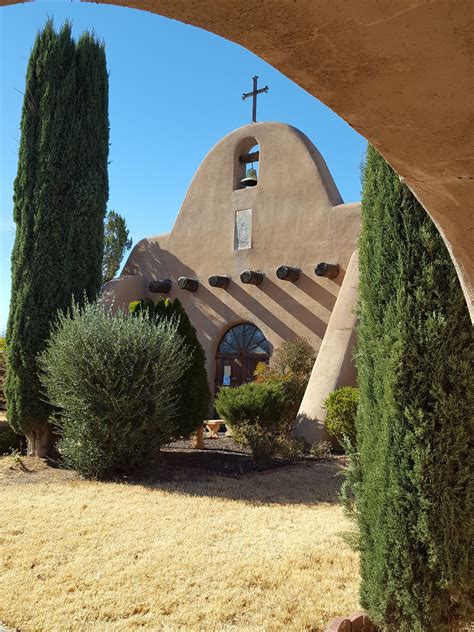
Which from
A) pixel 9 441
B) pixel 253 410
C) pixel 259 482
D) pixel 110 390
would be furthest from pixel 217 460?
pixel 9 441

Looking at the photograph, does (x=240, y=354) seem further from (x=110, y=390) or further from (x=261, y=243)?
(x=110, y=390)

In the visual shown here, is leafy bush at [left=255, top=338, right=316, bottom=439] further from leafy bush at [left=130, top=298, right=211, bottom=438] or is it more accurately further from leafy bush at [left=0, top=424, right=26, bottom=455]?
leafy bush at [left=0, top=424, right=26, bottom=455]

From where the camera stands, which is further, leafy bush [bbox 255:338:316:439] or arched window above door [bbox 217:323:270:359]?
arched window above door [bbox 217:323:270:359]

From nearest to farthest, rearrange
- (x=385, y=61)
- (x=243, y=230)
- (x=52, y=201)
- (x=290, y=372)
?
1. (x=385, y=61)
2. (x=52, y=201)
3. (x=290, y=372)
4. (x=243, y=230)

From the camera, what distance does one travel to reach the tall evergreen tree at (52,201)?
10.8 meters

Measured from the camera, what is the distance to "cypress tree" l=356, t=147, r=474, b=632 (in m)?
3.20

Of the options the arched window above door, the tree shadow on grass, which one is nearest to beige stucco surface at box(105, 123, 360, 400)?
the arched window above door

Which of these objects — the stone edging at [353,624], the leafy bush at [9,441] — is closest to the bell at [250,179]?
the leafy bush at [9,441]

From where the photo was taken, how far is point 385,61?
1464mm

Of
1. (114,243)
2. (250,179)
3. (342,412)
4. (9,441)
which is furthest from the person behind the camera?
(114,243)

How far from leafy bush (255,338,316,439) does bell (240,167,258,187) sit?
15.5 feet

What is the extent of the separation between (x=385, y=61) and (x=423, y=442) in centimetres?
234

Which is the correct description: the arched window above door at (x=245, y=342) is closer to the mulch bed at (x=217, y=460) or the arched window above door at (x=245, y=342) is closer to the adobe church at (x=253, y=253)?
the adobe church at (x=253, y=253)

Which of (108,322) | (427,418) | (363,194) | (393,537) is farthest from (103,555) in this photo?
(108,322)
